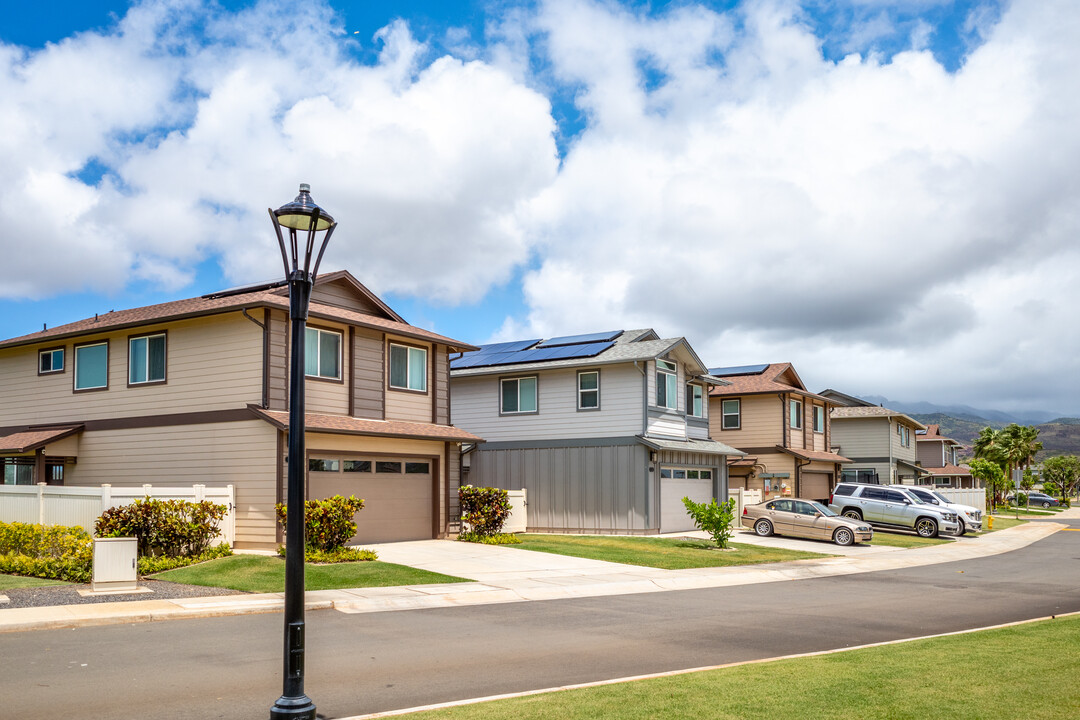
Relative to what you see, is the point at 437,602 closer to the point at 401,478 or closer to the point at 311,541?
the point at 311,541

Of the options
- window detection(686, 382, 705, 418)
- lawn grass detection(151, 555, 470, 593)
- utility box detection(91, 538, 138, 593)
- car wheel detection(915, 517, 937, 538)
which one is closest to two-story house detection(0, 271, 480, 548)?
lawn grass detection(151, 555, 470, 593)

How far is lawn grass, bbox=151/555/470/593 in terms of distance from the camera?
17.5 metres

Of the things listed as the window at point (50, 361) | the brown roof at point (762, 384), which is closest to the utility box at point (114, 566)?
the window at point (50, 361)

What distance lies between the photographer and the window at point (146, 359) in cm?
2478

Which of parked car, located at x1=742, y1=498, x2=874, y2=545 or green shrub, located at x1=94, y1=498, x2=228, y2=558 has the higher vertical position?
green shrub, located at x1=94, y1=498, x2=228, y2=558

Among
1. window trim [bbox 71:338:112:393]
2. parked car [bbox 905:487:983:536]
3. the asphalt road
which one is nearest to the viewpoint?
the asphalt road

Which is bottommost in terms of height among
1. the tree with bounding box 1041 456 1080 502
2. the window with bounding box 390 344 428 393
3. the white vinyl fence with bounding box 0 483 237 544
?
the tree with bounding box 1041 456 1080 502

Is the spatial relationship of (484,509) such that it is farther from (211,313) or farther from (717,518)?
(211,313)

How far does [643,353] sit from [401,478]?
10.1 meters

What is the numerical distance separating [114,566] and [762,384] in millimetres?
32486

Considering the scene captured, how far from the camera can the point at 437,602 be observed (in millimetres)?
16609

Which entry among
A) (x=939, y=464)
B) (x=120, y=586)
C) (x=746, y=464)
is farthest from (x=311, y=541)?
(x=939, y=464)

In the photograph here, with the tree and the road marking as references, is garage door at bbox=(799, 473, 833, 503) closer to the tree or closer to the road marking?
the road marking

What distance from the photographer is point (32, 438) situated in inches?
1001
